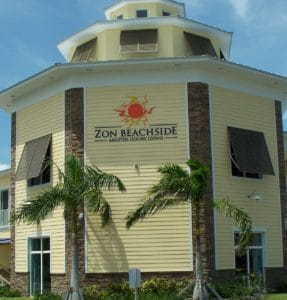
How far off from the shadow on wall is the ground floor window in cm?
269

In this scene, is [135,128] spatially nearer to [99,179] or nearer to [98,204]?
[99,179]

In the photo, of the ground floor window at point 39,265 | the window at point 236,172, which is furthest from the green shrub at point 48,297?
the window at point 236,172

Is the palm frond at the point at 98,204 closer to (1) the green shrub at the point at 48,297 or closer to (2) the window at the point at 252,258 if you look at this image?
(1) the green shrub at the point at 48,297

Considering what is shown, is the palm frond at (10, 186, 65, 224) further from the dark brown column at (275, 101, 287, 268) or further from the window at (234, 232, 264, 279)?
the dark brown column at (275, 101, 287, 268)

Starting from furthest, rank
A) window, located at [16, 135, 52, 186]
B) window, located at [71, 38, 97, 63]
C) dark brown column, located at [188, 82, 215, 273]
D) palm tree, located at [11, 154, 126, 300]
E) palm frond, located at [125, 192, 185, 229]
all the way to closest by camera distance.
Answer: window, located at [71, 38, 97, 63]
window, located at [16, 135, 52, 186]
dark brown column, located at [188, 82, 215, 273]
palm tree, located at [11, 154, 126, 300]
palm frond, located at [125, 192, 185, 229]

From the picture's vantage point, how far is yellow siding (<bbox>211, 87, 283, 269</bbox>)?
83.8ft

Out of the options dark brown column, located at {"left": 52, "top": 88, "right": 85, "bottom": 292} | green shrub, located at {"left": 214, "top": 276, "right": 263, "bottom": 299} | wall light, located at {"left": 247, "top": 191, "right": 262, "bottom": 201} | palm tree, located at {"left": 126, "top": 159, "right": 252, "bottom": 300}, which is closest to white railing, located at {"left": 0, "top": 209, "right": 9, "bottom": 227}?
dark brown column, located at {"left": 52, "top": 88, "right": 85, "bottom": 292}

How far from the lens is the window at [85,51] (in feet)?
96.0

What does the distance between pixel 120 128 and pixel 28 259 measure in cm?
745

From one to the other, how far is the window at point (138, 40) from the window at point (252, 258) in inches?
361

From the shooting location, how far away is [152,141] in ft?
84.1

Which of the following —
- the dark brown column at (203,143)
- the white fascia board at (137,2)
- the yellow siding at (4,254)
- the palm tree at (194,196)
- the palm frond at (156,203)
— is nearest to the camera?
the palm tree at (194,196)

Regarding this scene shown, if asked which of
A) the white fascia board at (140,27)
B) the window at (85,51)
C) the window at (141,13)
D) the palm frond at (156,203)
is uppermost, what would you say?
the window at (141,13)

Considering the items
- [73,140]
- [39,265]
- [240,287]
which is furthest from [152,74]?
[39,265]
